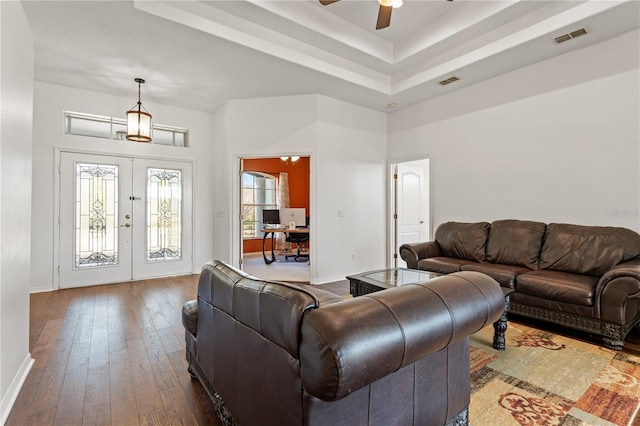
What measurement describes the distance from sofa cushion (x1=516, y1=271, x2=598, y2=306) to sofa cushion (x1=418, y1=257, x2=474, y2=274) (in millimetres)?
725

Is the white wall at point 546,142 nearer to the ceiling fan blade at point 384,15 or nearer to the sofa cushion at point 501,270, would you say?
the sofa cushion at point 501,270

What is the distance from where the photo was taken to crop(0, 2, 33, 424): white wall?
5.92 feet

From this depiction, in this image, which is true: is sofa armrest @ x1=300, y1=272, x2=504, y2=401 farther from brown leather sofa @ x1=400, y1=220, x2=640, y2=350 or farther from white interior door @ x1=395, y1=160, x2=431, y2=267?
white interior door @ x1=395, y1=160, x2=431, y2=267

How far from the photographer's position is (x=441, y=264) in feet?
12.7

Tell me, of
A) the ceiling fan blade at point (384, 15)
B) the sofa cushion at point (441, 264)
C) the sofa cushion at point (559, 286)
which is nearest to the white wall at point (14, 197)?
the ceiling fan blade at point (384, 15)

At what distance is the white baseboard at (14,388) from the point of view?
5.69 ft

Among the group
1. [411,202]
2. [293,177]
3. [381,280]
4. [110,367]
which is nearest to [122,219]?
[110,367]

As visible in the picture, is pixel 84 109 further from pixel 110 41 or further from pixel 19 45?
pixel 19 45

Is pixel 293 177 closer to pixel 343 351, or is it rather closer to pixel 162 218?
pixel 162 218

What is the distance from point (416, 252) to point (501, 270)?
1100 millimetres

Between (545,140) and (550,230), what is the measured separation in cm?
113

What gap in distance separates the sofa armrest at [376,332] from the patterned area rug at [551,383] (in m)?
0.92

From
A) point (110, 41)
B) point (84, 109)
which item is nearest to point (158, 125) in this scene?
point (84, 109)

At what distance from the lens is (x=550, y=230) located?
354 cm
